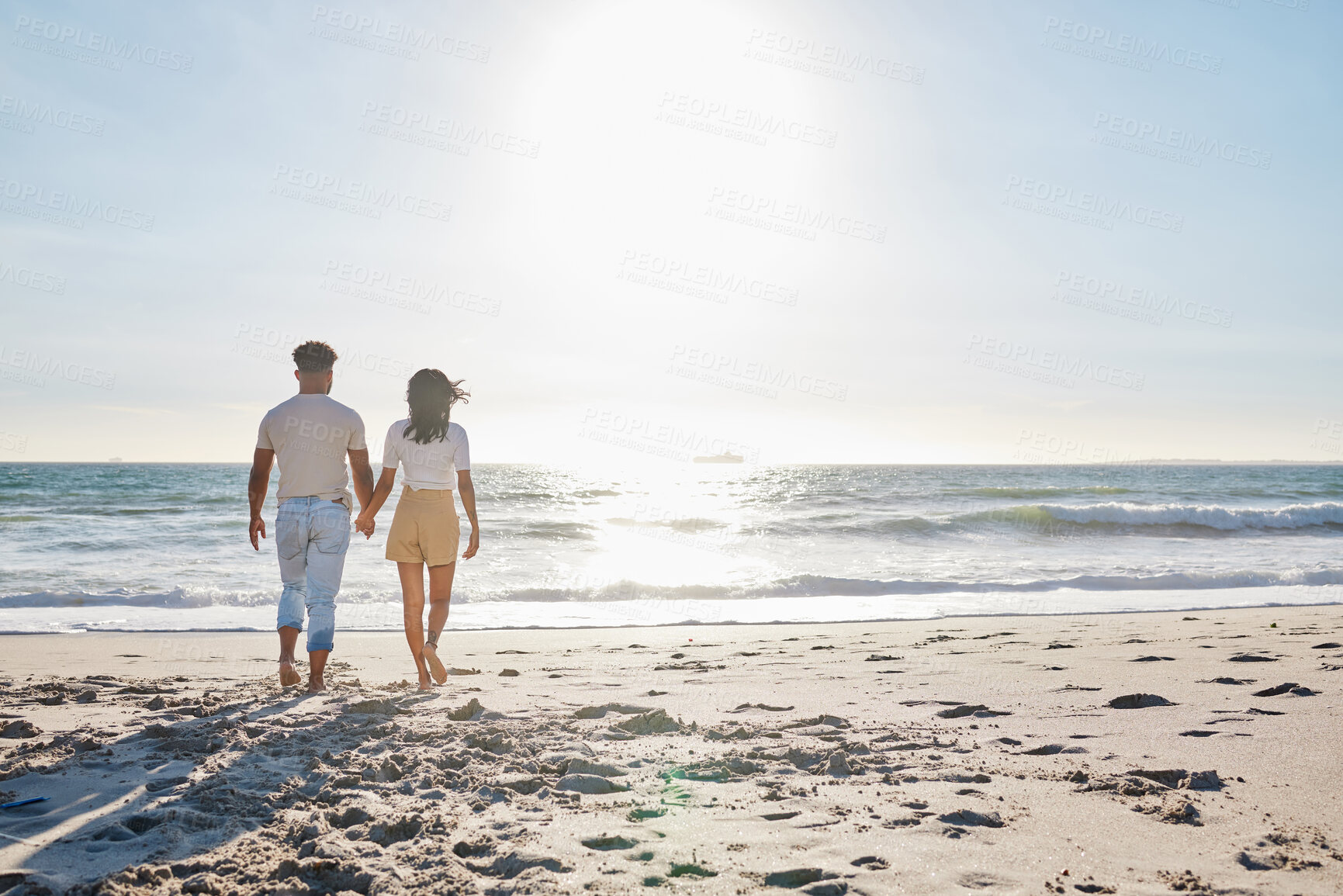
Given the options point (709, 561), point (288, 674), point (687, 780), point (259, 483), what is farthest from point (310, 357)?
point (709, 561)

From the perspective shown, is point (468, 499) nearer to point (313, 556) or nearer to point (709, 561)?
point (313, 556)

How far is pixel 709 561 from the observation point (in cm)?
1333

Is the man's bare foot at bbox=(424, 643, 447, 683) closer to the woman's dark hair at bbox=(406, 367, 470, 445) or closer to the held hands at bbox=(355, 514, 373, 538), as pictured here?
the held hands at bbox=(355, 514, 373, 538)

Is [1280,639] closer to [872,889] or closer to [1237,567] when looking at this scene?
[872,889]

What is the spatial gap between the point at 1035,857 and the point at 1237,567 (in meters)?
13.4

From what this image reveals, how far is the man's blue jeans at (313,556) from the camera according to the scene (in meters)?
4.25

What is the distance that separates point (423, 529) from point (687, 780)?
241 centimetres

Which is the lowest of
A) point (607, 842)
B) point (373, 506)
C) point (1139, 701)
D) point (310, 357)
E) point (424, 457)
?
point (1139, 701)

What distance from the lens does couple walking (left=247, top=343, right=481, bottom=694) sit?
4.26 metres

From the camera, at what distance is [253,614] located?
8383 mm

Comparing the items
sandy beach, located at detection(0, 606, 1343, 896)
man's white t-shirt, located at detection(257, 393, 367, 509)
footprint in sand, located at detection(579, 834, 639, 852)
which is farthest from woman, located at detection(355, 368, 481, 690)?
footprint in sand, located at detection(579, 834, 639, 852)

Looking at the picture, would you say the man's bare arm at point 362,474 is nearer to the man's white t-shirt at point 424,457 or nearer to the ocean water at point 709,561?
the man's white t-shirt at point 424,457

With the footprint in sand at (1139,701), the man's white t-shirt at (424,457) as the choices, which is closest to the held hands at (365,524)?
the man's white t-shirt at (424,457)

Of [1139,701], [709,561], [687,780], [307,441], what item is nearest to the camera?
[687,780]
